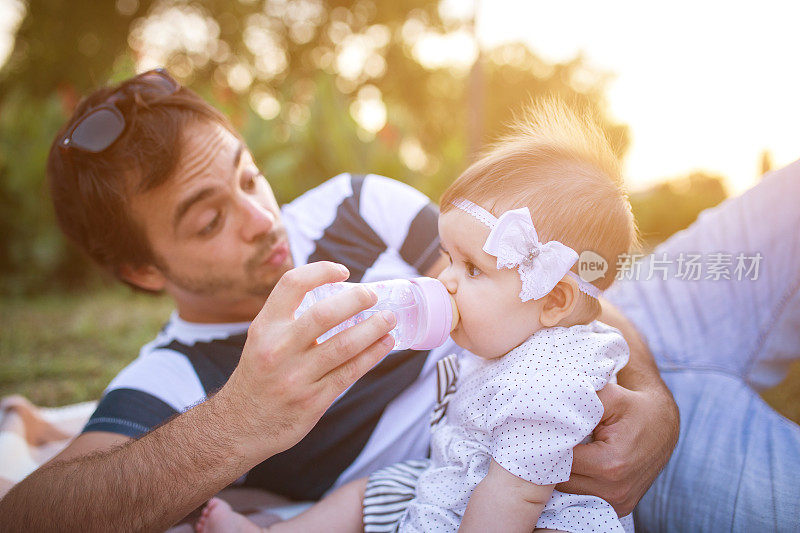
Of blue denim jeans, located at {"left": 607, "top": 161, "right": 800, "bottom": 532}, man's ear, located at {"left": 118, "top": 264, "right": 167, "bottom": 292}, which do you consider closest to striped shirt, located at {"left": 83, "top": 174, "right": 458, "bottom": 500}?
man's ear, located at {"left": 118, "top": 264, "right": 167, "bottom": 292}

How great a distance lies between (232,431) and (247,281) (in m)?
0.84

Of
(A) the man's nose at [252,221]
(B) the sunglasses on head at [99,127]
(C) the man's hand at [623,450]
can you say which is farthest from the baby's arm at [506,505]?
(B) the sunglasses on head at [99,127]

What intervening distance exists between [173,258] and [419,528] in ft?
4.37

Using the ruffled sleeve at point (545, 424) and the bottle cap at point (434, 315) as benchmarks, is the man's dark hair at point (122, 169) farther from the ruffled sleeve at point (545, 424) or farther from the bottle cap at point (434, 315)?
the ruffled sleeve at point (545, 424)

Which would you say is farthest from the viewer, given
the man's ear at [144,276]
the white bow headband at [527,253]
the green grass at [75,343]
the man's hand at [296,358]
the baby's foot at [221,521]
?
the green grass at [75,343]

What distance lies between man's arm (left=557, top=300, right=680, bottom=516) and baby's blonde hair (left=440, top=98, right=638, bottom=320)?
0.27 m

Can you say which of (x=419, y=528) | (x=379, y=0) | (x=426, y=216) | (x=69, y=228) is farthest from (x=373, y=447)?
(x=379, y=0)

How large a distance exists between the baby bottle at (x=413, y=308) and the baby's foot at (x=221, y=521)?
0.70 meters

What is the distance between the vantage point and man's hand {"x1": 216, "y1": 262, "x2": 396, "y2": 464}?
115 centimetres

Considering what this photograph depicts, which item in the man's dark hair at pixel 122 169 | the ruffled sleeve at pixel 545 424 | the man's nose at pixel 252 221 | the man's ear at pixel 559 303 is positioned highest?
the man's dark hair at pixel 122 169

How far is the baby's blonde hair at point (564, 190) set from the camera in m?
1.39

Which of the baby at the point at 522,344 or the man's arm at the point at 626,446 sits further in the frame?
the man's arm at the point at 626,446

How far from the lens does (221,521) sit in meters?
1.63

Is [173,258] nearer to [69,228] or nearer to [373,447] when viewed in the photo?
[69,228]
